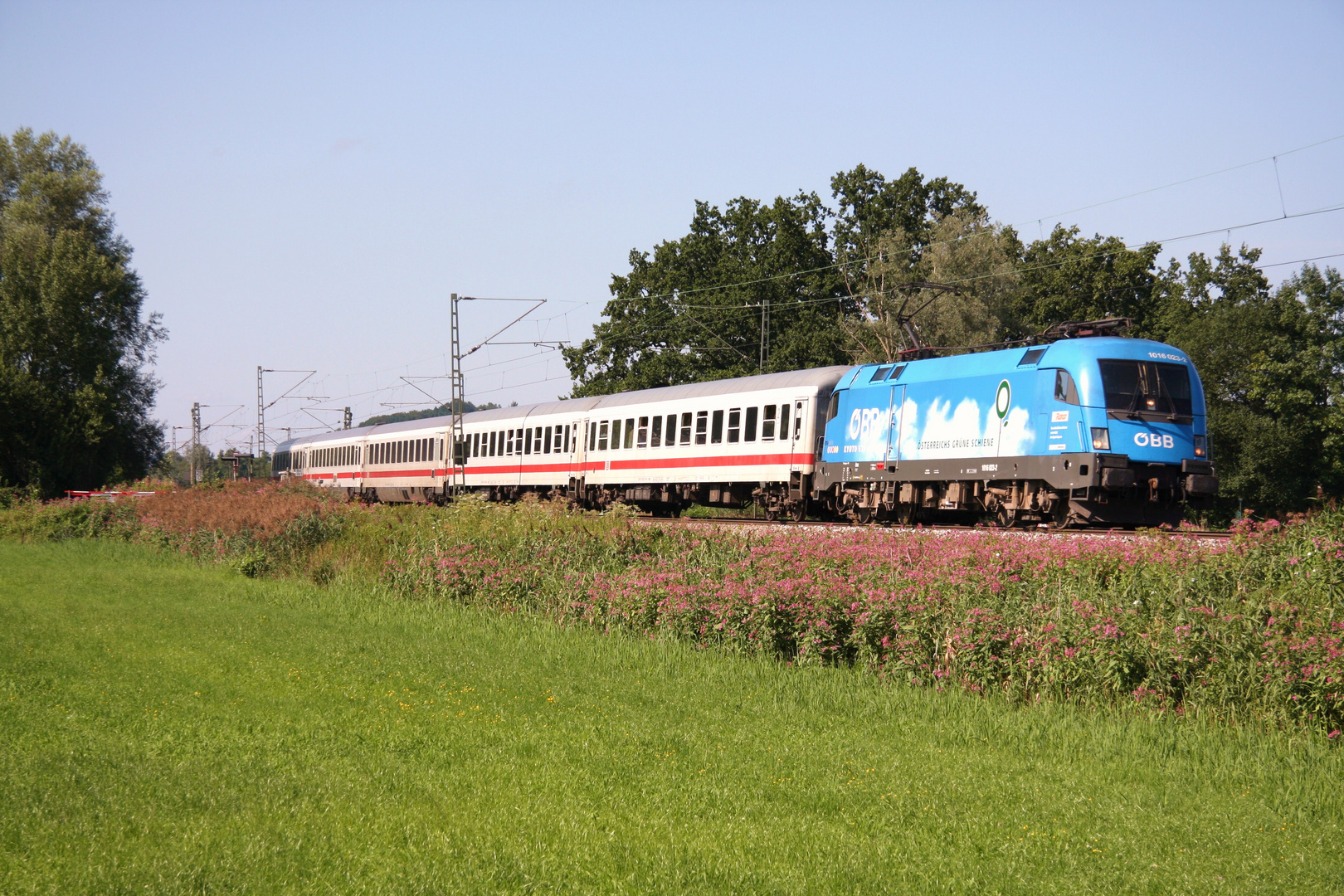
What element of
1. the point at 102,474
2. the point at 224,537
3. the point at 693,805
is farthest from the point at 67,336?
the point at 693,805

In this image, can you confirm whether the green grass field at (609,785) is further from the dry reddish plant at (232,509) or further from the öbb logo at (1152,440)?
the dry reddish plant at (232,509)

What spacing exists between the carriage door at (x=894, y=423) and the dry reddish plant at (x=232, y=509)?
41.8ft

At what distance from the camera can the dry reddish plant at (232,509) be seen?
80.1 ft

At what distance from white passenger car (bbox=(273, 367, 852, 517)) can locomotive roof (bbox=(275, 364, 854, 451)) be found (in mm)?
52

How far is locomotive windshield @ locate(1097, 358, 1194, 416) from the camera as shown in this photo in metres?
19.1

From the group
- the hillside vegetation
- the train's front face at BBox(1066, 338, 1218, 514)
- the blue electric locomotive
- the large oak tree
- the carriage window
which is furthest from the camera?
the large oak tree

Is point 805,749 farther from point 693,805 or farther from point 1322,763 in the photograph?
point 1322,763

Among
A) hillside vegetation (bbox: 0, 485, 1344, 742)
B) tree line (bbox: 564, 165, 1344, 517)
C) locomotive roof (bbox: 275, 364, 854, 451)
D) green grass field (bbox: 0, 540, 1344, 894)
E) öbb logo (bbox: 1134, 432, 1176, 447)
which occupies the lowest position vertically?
green grass field (bbox: 0, 540, 1344, 894)

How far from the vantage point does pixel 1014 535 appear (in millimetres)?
14977

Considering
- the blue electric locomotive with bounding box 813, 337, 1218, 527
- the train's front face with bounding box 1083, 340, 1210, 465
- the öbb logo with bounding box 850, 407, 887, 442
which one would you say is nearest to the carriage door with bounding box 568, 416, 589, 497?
the öbb logo with bounding box 850, 407, 887, 442

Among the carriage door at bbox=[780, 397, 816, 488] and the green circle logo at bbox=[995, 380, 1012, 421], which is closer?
the green circle logo at bbox=[995, 380, 1012, 421]

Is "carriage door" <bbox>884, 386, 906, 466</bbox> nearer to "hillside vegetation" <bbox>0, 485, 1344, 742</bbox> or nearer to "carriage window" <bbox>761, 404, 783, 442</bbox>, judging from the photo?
"carriage window" <bbox>761, 404, 783, 442</bbox>

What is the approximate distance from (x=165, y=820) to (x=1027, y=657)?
7.58 m

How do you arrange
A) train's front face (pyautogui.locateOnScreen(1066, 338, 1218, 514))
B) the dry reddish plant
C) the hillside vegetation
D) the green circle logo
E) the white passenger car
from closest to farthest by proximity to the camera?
the hillside vegetation < train's front face (pyautogui.locateOnScreen(1066, 338, 1218, 514)) < the green circle logo < the dry reddish plant < the white passenger car
